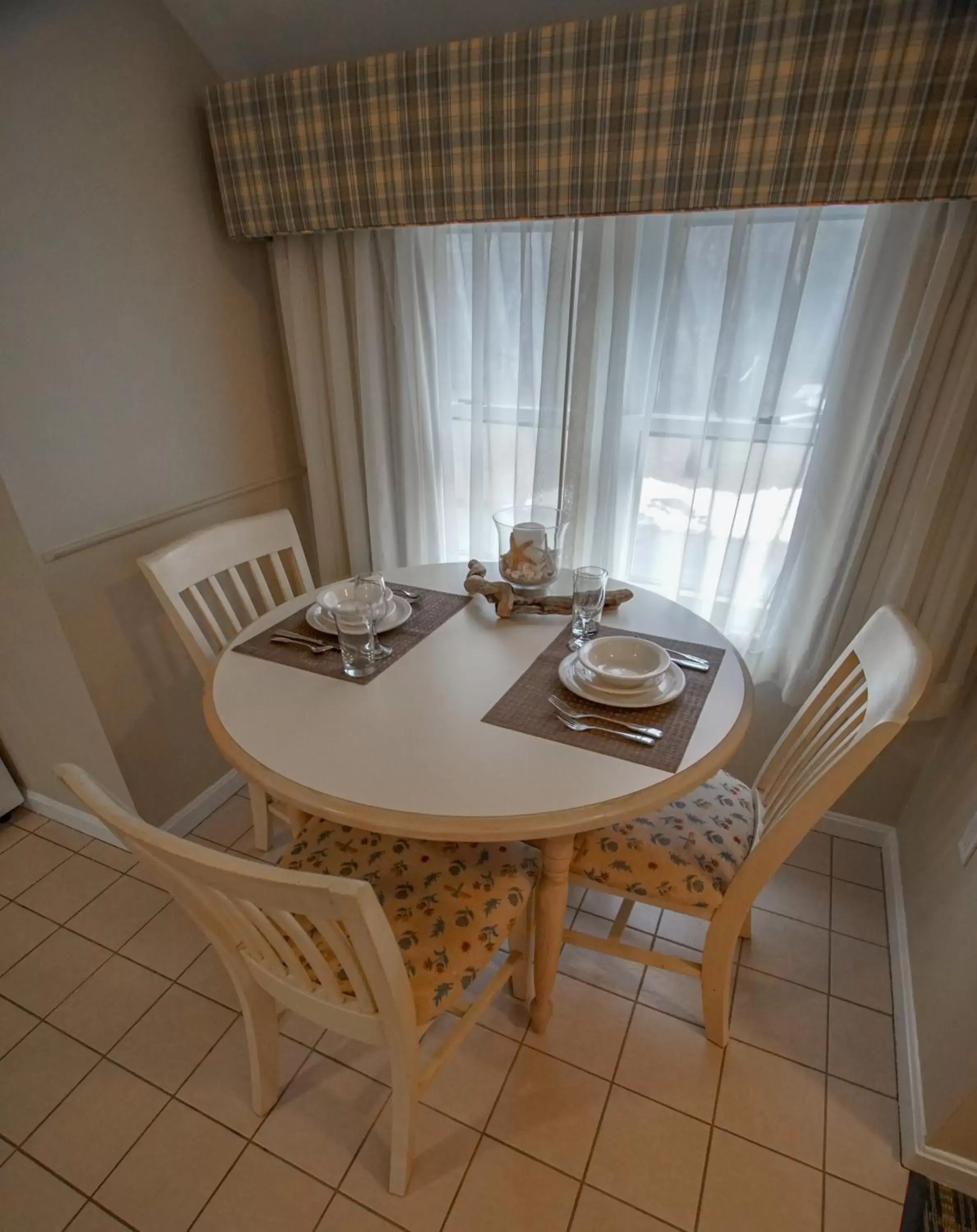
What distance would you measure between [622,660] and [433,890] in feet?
1.87

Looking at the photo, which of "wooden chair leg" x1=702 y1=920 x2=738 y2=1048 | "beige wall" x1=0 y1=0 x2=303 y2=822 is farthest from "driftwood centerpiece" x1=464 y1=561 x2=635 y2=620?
"beige wall" x1=0 y1=0 x2=303 y2=822

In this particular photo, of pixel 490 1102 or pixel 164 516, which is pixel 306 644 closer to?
pixel 164 516

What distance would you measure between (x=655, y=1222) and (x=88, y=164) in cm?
249

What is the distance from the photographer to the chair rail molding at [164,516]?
5.02 ft

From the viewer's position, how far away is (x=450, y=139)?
1481mm

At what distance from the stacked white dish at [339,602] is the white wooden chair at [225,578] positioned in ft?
0.65

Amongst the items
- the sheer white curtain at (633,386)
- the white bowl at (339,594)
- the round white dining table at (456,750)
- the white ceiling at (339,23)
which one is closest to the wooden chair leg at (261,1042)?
the round white dining table at (456,750)

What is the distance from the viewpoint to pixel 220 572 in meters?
1.77

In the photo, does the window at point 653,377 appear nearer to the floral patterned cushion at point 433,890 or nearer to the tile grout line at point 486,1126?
the floral patterned cushion at point 433,890

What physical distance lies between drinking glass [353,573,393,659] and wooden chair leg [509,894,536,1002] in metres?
0.59

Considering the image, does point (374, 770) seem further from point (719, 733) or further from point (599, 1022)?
point (599, 1022)

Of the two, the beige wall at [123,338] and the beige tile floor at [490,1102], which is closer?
the beige tile floor at [490,1102]

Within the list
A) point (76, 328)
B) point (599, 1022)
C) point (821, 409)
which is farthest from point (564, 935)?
point (76, 328)

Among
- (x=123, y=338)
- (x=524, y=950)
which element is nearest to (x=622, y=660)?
(x=524, y=950)
